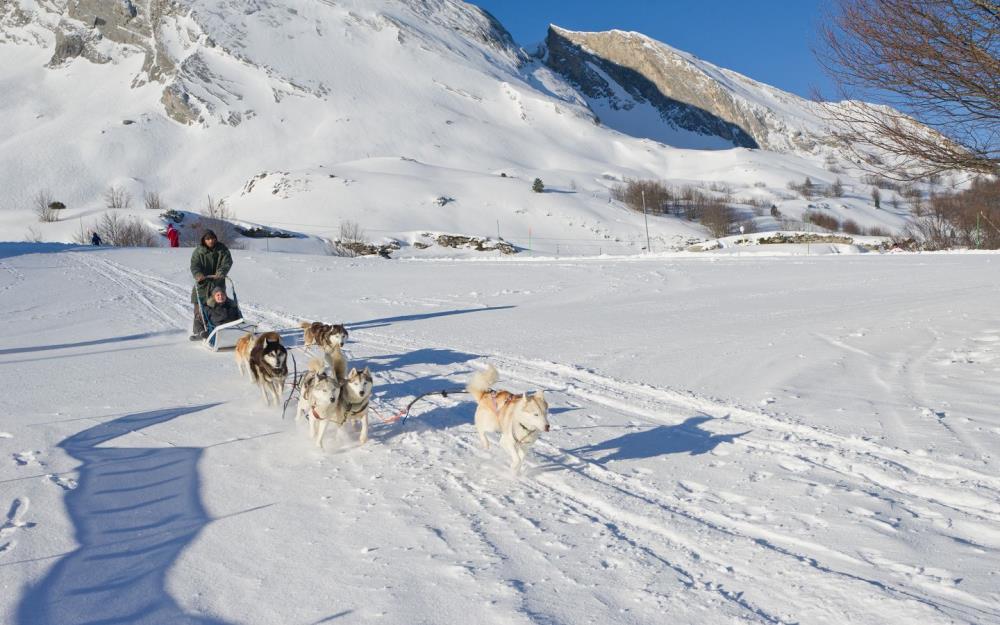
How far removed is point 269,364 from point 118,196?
8076cm

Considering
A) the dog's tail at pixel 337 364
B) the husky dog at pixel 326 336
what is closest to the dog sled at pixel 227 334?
the husky dog at pixel 326 336

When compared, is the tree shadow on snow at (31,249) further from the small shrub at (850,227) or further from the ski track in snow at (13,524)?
the small shrub at (850,227)

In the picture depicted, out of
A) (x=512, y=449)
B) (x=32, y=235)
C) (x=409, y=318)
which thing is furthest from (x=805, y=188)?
(x=512, y=449)

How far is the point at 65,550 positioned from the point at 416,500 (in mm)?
2014

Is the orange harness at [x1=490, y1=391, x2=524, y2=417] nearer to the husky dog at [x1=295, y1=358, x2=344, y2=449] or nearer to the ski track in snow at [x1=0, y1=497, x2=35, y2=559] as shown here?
the husky dog at [x1=295, y1=358, x2=344, y2=449]

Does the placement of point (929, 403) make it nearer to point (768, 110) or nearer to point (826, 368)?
point (826, 368)

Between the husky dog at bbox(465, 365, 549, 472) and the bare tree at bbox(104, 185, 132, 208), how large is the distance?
252 ft

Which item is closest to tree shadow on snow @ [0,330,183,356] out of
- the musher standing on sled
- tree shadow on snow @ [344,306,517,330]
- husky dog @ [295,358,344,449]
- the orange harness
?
the musher standing on sled

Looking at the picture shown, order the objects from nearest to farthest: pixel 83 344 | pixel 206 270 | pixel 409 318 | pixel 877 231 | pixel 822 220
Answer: pixel 206 270 → pixel 83 344 → pixel 409 318 → pixel 877 231 → pixel 822 220

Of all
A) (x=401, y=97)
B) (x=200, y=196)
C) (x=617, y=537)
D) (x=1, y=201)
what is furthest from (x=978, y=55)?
(x=401, y=97)

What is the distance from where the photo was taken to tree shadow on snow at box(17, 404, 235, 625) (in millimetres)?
3322

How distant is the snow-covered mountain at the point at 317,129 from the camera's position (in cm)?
6275

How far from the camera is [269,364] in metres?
7.13

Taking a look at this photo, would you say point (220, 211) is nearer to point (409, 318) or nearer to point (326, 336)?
point (409, 318)
